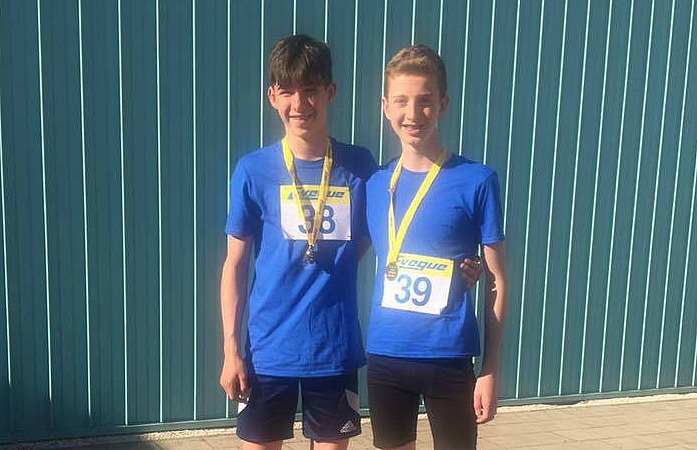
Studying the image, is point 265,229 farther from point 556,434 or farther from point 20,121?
point 556,434

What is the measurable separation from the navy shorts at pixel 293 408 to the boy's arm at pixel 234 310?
0.07 m

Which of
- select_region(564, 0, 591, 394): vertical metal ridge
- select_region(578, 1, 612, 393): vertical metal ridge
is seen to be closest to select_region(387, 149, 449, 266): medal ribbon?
select_region(564, 0, 591, 394): vertical metal ridge

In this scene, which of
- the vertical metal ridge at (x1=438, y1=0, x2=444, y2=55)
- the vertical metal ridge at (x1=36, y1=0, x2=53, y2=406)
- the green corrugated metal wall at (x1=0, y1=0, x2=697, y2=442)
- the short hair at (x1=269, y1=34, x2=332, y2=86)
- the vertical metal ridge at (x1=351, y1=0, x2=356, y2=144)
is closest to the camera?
the short hair at (x1=269, y1=34, x2=332, y2=86)

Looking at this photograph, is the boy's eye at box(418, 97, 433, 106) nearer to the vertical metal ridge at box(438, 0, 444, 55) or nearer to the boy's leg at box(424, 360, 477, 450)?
the boy's leg at box(424, 360, 477, 450)

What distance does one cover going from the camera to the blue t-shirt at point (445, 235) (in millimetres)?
2537

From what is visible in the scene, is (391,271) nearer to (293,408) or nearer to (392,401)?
(392,401)

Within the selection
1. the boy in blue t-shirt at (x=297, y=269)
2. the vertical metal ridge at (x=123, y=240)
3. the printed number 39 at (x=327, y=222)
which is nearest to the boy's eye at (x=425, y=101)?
the boy in blue t-shirt at (x=297, y=269)

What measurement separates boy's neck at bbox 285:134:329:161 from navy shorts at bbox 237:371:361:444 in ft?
2.67

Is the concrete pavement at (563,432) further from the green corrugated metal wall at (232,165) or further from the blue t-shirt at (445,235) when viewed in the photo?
the blue t-shirt at (445,235)

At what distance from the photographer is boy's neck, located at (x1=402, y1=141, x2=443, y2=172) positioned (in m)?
2.62

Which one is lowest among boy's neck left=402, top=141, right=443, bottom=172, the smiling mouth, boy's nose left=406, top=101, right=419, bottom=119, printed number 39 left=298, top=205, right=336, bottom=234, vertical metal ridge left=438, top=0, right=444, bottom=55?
printed number 39 left=298, top=205, right=336, bottom=234

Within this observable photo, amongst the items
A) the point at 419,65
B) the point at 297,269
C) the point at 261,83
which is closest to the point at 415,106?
the point at 419,65

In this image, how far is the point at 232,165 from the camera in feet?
13.6

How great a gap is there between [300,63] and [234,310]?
0.93 m
